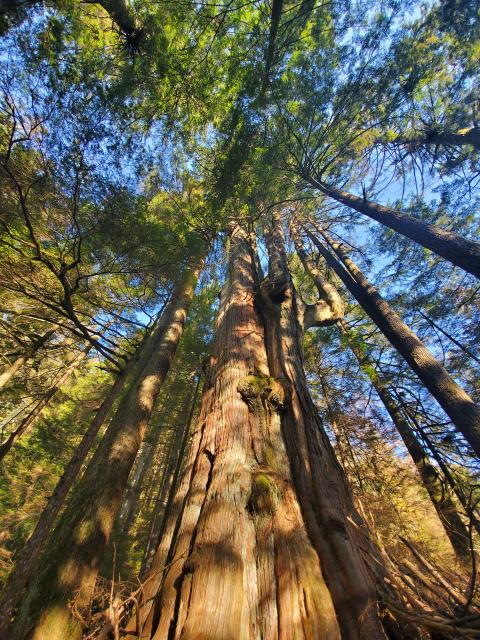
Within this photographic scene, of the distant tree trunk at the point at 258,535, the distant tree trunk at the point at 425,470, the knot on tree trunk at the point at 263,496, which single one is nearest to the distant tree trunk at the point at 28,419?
the distant tree trunk at the point at 258,535

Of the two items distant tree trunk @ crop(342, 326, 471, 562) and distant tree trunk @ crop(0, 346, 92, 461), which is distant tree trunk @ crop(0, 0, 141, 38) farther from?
distant tree trunk @ crop(342, 326, 471, 562)

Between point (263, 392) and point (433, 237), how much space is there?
527cm

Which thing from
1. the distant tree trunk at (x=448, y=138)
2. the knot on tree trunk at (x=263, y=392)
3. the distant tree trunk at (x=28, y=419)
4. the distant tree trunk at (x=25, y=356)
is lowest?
the knot on tree trunk at (x=263, y=392)

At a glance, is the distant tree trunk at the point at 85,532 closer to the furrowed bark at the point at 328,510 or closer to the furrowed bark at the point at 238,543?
the furrowed bark at the point at 238,543

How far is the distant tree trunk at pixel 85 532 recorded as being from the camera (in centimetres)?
207

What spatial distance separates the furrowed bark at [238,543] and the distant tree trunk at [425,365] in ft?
12.8

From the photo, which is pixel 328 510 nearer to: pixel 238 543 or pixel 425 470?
pixel 238 543

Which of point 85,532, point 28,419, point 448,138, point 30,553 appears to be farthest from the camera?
point 448,138

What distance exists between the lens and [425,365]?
5348 millimetres

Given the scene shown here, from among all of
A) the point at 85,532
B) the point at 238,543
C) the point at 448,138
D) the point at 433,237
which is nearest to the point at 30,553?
the point at 85,532

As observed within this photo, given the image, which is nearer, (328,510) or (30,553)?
(328,510)

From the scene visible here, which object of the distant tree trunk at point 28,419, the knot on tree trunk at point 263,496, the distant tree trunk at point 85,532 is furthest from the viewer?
the distant tree trunk at point 28,419

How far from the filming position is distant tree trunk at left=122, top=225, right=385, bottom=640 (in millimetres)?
1084

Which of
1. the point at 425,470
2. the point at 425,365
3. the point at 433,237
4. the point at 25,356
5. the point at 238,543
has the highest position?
the point at 433,237
